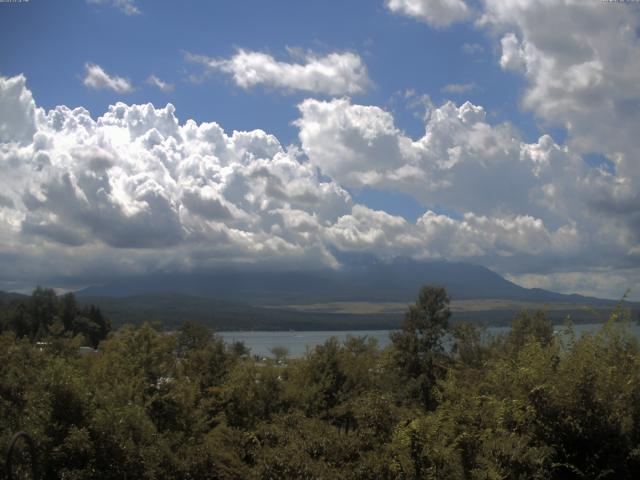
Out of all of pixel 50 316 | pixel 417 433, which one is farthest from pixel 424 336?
pixel 50 316

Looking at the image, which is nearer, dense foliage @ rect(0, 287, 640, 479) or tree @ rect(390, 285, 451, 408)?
dense foliage @ rect(0, 287, 640, 479)

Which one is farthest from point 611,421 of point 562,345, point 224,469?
point 224,469

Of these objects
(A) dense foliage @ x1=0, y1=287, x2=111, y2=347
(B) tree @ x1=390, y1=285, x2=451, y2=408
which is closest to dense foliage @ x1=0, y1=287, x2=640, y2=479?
(B) tree @ x1=390, y1=285, x2=451, y2=408

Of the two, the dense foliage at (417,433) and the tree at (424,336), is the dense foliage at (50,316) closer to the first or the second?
the tree at (424,336)

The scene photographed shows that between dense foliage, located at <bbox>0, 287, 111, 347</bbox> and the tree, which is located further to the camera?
dense foliage, located at <bbox>0, 287, 111, 347</bbox>

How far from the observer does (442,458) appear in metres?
11.3

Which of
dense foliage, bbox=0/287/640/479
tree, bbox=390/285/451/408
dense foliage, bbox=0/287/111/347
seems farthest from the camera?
dense foliage, bbox=0/287/111/347

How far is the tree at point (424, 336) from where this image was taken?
40.3 meters

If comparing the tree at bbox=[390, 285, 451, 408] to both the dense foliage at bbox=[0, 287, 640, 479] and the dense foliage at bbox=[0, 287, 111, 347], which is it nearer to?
the dense foliage at bbox=[0, 287, 640, 479]

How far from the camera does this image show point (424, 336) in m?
41.7

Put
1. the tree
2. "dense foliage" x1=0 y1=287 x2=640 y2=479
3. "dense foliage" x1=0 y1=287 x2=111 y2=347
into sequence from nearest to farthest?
1. "dense foliage" x1=0 y1=287 x2=640 y2=479
2. the tree
3. "dense foliage" x1=0 y1=287 x2=111 y2=347

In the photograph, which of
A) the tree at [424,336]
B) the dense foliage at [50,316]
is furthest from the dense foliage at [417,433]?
the dense foliage at [50,316]

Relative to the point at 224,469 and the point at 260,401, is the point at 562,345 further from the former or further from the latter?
the point at 260,401

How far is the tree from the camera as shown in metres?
40.3
